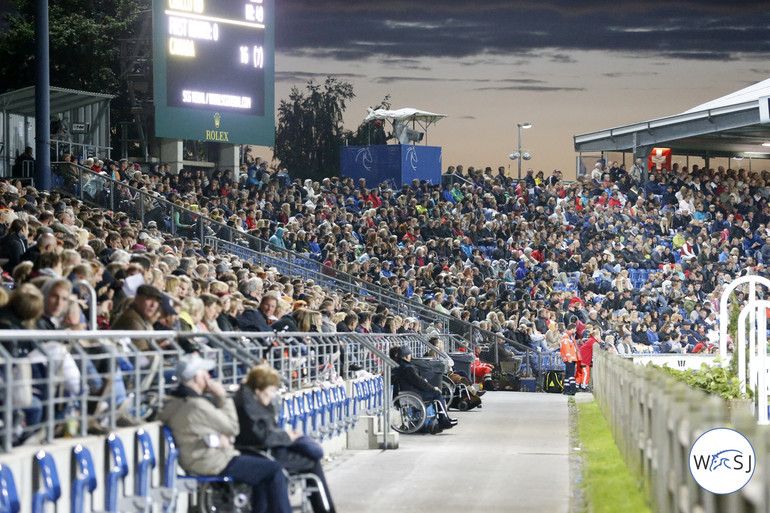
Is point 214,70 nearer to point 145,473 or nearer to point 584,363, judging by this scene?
point 584,363

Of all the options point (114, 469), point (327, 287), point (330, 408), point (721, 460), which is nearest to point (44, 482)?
point (114, 469)

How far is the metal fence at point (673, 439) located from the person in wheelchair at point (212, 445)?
2.70 metres

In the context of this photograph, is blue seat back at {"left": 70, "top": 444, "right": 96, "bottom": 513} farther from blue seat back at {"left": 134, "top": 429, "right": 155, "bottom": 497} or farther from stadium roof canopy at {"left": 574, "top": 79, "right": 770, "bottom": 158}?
stadium roof canopy at {"left": 574, "top": 79, "right": 770, "bottom": 158}

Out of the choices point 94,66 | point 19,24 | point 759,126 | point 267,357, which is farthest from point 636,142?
point 267,357

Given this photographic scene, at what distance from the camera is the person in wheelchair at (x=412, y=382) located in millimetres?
17844

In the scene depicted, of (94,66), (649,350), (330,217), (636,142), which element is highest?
(94,66)

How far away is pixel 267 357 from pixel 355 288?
54.3 ft

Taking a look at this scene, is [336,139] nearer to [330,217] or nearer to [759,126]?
[759,126]

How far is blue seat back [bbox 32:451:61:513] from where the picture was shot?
714 centimetres

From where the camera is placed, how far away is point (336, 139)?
77.6 m

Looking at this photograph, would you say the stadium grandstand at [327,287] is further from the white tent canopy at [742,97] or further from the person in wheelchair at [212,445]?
the white tent canopy at [742,97]

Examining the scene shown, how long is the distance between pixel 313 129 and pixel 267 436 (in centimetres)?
6937

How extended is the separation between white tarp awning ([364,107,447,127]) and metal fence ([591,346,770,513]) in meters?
32.3

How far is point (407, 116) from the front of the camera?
1796 inches
